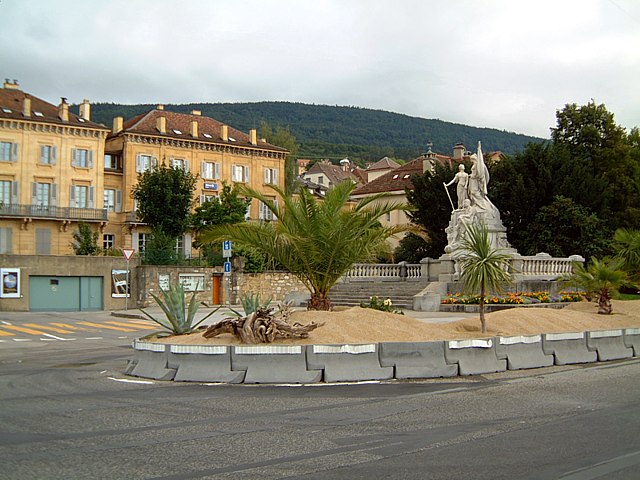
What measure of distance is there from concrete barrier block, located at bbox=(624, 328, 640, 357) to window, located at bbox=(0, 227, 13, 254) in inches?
2115

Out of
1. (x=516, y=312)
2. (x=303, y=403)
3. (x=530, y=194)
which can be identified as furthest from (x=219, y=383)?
(x=530, y=194)

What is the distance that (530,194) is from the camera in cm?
4772

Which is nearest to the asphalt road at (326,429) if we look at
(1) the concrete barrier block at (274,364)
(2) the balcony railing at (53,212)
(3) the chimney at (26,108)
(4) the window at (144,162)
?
(1) the concrete barrier block at (274,364)

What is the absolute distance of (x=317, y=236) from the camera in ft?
57.1

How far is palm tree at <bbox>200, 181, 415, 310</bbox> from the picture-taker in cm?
1738

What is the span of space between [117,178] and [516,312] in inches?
2162

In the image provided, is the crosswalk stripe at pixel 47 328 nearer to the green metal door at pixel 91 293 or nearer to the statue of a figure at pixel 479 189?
the green metal door at pixel 91 293

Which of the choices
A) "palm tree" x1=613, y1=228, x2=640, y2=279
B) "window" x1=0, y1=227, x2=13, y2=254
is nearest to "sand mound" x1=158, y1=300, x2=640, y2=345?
"palm tree" x1=613, y1=228, x2=640, y2=279

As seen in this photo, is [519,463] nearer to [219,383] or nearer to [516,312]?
[219,383]

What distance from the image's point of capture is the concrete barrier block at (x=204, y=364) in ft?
41.9

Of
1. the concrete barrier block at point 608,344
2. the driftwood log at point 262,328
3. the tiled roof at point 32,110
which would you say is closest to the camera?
the driftwood log at point 262,328

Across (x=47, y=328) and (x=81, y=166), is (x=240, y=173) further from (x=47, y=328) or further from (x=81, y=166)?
(x=47, y=328)

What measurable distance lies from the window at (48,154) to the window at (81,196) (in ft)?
8.89

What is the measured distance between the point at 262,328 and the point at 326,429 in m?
4.90
